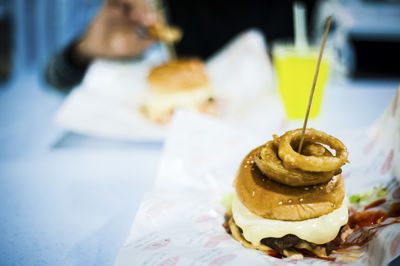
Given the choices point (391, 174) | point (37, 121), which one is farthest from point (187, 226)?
point (37, 121)

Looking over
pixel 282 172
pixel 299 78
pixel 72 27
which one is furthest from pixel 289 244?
pixel 72 27

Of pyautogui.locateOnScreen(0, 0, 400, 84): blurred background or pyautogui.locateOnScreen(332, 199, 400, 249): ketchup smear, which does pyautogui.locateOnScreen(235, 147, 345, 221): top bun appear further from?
pyautogui.locateOnScreen(0, 0, 400, 84): blurred background

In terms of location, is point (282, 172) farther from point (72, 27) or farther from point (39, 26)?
point (72, 27)

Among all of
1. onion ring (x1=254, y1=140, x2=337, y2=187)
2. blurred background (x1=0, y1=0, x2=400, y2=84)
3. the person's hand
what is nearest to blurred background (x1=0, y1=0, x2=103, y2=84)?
blurred background (x1=0, y1=0, x2=400, y2=84)

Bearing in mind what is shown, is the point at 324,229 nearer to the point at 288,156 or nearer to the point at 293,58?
the point at 288,156

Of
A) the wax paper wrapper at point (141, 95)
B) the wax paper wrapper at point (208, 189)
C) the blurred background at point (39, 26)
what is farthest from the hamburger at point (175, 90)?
the blurred background at point (39, 26)

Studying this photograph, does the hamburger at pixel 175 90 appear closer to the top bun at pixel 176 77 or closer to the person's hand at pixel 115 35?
the top bun at pixel 176 77
